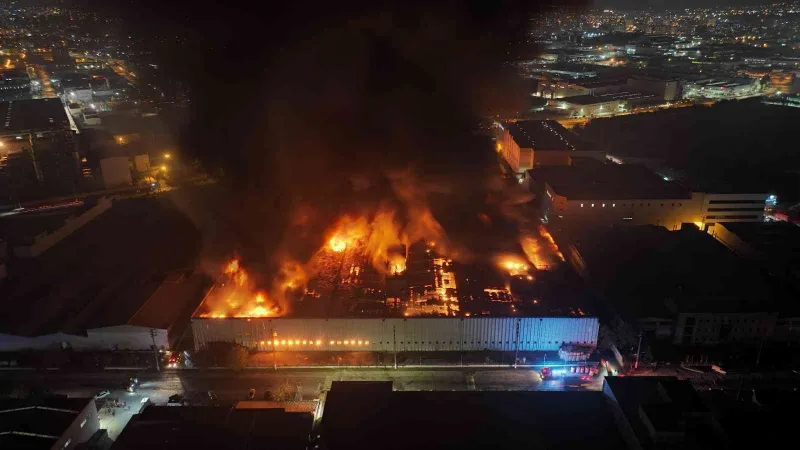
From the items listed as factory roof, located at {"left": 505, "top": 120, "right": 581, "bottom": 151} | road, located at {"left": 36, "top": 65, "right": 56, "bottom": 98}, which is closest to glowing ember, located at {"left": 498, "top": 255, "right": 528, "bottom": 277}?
factory roof, located at {"left": 505, "top": 120, "right": 581, "bottom": 151}

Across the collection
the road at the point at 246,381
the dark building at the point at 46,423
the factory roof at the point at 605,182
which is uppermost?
the factory roof at the point at 605,182

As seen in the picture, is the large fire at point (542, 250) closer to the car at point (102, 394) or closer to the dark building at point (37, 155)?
the car at point (102, 394)

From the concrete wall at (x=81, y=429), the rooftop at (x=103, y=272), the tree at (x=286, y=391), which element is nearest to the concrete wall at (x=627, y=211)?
the tree at (x=286, y=391)

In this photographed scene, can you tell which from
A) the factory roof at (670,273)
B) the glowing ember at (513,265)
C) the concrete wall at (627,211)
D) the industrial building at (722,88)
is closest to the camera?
the factory roof at (670,273)

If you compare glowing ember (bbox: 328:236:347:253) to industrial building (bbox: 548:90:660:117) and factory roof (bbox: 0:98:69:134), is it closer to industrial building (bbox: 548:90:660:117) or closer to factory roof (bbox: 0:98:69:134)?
factory roof (bbox: 0:98:69:134)

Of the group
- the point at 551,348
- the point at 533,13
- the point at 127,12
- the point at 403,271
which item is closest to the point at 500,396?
the point at 551,348

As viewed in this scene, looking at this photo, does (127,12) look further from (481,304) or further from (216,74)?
(481,304)
